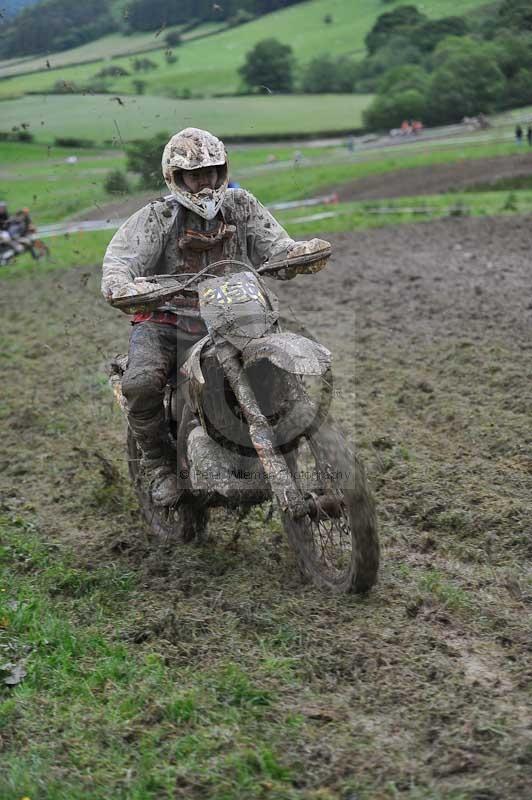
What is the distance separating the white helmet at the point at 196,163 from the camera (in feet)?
19.5

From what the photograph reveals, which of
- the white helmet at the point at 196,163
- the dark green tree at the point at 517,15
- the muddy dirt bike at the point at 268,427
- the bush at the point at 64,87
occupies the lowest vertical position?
the muddy dirt bike at the point at 268,427

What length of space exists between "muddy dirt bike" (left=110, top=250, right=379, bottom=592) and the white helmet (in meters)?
0.39

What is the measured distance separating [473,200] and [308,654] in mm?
20119

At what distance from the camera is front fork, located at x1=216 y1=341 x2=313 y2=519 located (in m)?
5.36

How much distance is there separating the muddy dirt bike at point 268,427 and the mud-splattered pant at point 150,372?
164 mm

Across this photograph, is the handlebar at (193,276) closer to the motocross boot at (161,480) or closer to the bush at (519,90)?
the motocross boot at (161,480)

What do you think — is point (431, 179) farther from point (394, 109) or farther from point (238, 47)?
point (394, 109)

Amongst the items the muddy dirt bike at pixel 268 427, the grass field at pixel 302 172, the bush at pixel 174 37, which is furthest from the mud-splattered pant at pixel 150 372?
the grass field at pixel 302 172

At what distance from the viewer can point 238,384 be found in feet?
18.3

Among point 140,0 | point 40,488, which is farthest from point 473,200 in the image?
point 40,488

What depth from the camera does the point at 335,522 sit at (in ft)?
17.9

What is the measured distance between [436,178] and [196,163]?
75.5 ft

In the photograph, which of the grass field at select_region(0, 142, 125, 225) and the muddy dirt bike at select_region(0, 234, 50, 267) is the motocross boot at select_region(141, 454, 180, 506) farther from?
the muddy dirt bike at select_region(0, 234, 50, 267)

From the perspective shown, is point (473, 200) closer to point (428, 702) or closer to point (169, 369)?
point (169, 369)
